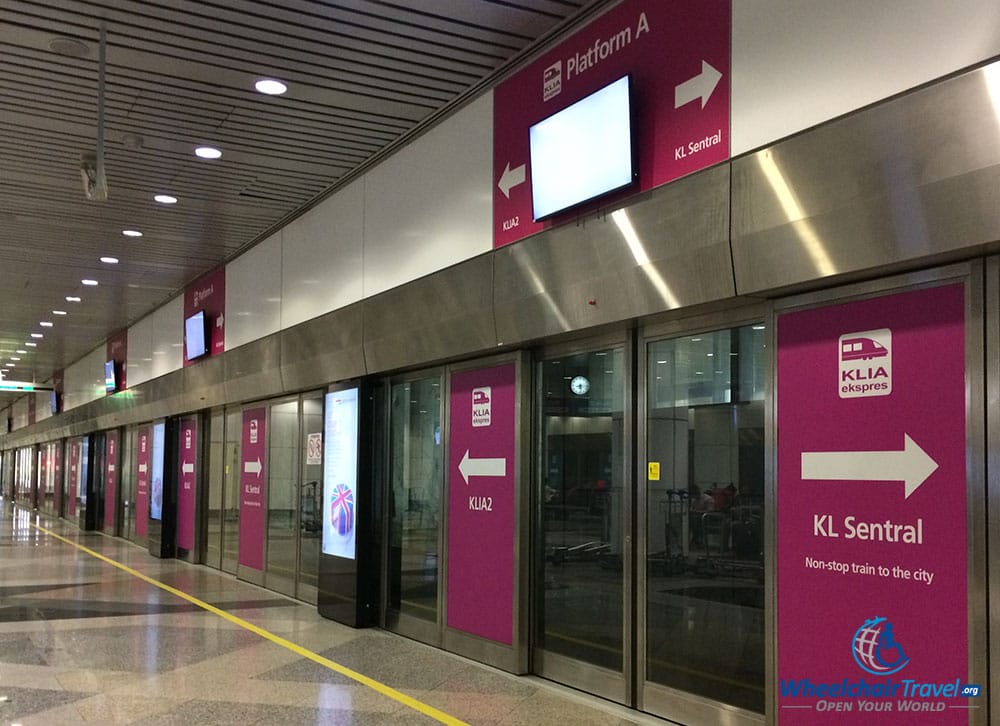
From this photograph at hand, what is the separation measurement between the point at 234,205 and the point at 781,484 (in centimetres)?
694

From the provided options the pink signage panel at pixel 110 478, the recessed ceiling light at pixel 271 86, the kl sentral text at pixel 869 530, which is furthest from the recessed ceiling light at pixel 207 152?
the pink signage panel at pixel 110 478

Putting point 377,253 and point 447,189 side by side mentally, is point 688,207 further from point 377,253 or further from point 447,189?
point 377,253

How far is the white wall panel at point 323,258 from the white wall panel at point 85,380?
11100 mm

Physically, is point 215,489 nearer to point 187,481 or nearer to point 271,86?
point 187,481

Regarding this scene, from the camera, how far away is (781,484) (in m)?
4.38

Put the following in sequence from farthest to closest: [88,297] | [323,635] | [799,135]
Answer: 1. [88,297]
2. [323,635]
3. [799,135]

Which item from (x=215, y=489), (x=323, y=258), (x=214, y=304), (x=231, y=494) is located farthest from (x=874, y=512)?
(x=215, y=489)

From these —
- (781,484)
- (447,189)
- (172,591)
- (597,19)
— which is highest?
(597,19)

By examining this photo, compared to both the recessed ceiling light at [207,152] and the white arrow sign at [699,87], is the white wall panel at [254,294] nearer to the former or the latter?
the recessed ceiling light at [207,152]

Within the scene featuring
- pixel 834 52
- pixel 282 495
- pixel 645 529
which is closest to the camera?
pixel 834 52

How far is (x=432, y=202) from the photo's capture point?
728cm

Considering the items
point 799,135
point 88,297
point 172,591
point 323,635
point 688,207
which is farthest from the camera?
point 88,297

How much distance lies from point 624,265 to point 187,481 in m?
10.7

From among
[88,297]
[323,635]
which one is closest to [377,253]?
[323,635]
